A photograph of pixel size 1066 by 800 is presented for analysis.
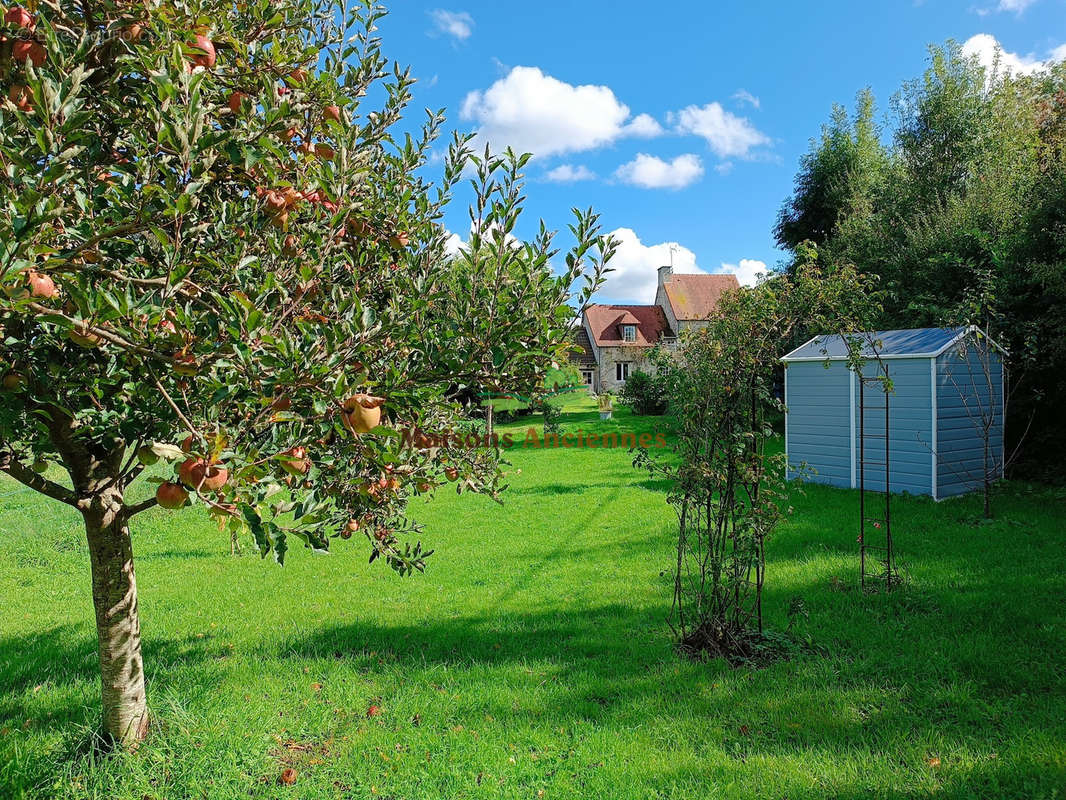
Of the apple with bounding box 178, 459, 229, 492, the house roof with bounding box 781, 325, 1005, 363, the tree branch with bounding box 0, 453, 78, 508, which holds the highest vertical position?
the house roof with bounding box 781, 325, 1005, 363

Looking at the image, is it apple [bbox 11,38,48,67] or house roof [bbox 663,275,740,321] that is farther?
house roof [bbox 663,275,740,321]

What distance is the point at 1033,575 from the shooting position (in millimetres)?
6137

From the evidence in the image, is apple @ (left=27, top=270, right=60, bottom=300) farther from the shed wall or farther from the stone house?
the stone house

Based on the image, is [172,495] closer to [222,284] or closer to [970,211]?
[222,284]

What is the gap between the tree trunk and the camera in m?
3.20

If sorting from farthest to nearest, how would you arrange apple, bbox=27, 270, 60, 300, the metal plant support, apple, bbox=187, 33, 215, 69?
1. the metal plant support
2. apple, bbox=187, 33, 215, 69
3. apple, bbox=27, 270, 60, 300

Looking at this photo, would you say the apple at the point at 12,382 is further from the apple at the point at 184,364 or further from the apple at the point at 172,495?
the apple at the point at 172,495

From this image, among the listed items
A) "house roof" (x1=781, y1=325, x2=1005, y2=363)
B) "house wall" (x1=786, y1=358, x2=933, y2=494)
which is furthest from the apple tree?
"house wall" (x1=786, y1=358, x2=933, y2=494)

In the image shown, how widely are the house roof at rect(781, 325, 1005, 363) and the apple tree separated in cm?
729

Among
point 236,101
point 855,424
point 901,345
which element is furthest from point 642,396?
point 236,101

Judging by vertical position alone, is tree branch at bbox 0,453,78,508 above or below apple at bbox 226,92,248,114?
below

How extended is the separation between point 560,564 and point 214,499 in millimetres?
5992

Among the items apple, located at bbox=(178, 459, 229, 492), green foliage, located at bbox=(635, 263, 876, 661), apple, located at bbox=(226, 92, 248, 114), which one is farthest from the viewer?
green foliage, located at bbox=(635, 263, 876, 661)

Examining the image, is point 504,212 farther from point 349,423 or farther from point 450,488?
point 450,488
